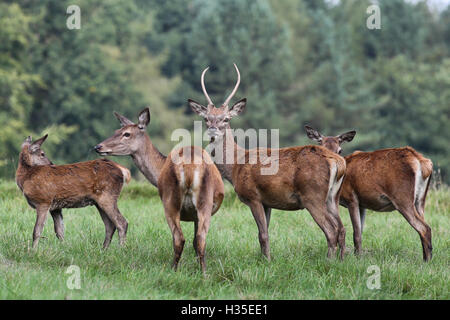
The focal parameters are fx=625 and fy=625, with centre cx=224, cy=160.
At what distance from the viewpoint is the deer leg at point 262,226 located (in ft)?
22.9

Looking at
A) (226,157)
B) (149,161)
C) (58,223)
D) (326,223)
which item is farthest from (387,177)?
(58,223)

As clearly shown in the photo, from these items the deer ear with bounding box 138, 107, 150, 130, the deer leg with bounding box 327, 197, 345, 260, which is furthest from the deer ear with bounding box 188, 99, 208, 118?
the deer leg with bounding box 327, 197, 345, 260

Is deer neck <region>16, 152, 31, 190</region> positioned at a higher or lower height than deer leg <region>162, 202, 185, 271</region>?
higher

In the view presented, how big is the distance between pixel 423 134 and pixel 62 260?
32182mm

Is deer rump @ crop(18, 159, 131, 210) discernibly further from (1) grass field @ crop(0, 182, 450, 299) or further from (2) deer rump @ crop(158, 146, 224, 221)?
(2) deer rump @ crop(158, 146, 224, 221)

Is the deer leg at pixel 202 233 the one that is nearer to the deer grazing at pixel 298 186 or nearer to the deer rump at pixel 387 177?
the deer grazing at pixel 298 186

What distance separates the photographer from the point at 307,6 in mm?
50625

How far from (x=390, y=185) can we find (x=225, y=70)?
30235 mm

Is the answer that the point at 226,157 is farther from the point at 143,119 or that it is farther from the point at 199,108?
the point at 143,119

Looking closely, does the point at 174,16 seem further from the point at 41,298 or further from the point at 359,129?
the point at 41,298

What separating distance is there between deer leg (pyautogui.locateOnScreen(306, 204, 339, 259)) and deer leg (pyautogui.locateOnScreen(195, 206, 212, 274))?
133 centimetres

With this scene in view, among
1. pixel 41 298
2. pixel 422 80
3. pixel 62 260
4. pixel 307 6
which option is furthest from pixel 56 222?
pixel 307 6

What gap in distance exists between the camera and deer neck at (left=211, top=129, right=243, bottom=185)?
781cm

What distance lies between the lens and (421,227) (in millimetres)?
7250
